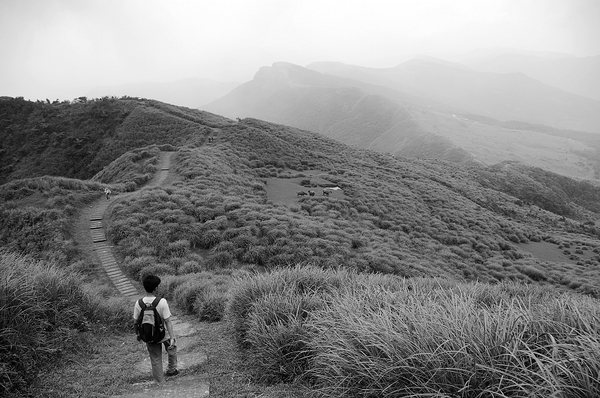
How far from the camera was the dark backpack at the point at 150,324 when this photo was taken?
170 inches

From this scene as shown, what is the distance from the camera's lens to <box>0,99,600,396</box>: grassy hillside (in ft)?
15.5

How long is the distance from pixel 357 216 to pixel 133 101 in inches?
2036

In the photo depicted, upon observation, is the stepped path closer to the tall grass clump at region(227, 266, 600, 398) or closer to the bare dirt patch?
the tall grass clump at region(227, 266, 600, 398)

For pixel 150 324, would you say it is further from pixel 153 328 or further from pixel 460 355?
pixel 460 355

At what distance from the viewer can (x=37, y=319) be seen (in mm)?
4758

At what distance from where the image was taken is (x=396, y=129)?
536 feet

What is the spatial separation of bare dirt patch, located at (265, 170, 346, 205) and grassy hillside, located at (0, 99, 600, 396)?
0.55ft

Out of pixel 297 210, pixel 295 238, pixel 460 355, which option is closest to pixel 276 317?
pixel 460 355

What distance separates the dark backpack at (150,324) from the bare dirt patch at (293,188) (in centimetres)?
1916

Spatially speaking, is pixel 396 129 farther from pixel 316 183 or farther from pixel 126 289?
pixel 126 289

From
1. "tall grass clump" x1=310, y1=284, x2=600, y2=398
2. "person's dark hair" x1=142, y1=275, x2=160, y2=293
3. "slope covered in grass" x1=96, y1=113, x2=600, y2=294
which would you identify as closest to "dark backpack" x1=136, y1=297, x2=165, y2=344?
"person's dark hair" x1=142, y1=275, x2=160, y2=293

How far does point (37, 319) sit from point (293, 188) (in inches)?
940

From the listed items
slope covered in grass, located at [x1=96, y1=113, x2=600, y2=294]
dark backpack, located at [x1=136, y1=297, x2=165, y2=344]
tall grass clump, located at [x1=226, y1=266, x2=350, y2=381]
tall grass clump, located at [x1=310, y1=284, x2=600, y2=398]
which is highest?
tall grass clump, located at [x1=310, y1=284, x2=600, y2=398]

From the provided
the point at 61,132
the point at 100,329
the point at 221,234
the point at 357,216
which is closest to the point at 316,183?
the point at 357,216
